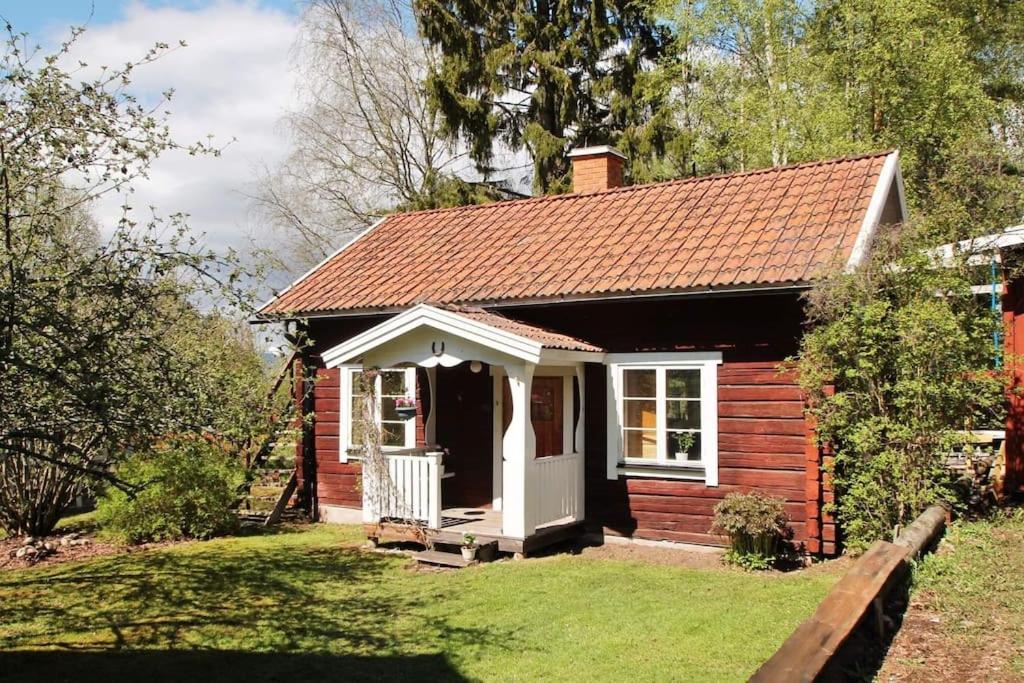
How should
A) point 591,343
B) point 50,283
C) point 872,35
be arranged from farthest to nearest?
1. point 872,35
2. point 591,343
3. point 50,283

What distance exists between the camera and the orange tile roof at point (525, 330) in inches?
390

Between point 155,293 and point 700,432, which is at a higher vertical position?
point 155,293

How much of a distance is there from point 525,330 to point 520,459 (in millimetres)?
1528

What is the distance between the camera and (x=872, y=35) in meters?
20.0

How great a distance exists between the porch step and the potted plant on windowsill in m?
2.23

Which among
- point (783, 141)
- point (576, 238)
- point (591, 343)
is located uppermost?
point (783, 141)

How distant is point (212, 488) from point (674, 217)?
24.4ft

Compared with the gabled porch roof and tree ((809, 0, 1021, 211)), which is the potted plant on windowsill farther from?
tree ((809, 0, 1021, 211))

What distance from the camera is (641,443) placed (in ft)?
34.9

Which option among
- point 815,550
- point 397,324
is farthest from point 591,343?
point 815,550

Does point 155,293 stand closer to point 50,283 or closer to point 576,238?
point 50,283

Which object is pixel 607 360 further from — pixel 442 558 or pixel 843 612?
pixel 843 612

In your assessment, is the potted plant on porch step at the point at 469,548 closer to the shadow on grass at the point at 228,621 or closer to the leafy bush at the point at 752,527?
the shadow on grass at the point at 228,621

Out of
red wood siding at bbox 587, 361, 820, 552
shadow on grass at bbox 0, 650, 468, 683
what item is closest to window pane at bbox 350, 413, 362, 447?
red wood siding at bbox 587, 361, 820, 552
